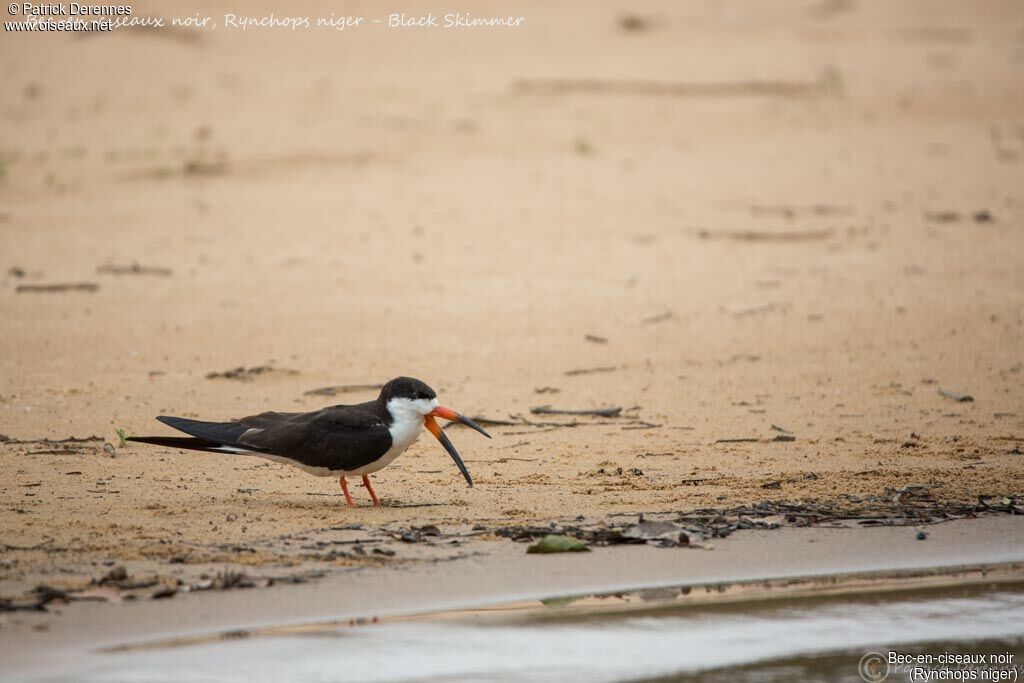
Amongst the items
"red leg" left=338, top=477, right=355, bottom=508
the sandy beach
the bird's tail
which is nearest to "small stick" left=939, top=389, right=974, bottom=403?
the sandy beach

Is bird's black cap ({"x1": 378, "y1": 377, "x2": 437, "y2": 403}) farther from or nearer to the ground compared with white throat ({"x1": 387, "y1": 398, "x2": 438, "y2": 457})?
farther from the ground

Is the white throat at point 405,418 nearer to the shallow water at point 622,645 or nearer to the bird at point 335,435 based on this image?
the bird at point 335,435

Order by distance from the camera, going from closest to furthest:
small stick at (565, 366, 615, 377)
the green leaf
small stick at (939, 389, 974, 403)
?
the green leaf → small stick at (939, 389, 974, 403) → small stick at (565, 366, 615, 377)

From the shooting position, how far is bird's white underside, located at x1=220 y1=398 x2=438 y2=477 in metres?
6.27

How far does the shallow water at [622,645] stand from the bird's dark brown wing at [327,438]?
1.32m

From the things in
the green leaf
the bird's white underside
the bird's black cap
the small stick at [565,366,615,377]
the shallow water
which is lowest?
the shallow water

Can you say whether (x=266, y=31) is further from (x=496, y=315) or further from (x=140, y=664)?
(x=140, y=664)

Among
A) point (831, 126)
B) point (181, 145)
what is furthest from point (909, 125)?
point (181, 145)

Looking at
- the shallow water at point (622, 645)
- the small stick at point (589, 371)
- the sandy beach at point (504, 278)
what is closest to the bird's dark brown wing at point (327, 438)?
the sandy beach at point (504, 278)

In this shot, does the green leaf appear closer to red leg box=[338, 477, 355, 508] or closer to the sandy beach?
the sandy beach

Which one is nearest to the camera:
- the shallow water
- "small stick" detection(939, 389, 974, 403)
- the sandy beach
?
the shallow water

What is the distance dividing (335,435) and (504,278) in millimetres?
4489

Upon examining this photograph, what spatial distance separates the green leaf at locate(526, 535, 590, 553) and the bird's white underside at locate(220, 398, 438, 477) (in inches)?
40.3

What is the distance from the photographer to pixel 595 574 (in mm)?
5430
